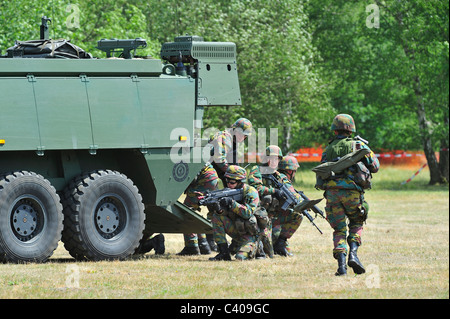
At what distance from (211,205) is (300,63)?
22321mm

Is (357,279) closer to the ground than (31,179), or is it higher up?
closer to the ground

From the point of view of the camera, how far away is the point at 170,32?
33469 millimetres

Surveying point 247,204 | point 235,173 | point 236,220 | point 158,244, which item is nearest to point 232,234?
point 236,220

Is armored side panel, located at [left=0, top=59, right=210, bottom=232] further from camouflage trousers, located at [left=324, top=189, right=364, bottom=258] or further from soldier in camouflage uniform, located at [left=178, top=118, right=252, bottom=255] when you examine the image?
camouflage trousers, located at [left=324, top=189, right=364, bottom=258]

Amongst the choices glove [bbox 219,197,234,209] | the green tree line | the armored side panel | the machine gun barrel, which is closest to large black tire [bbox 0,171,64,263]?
the armored side panel

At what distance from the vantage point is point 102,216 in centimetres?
1321

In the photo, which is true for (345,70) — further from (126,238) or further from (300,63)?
(126,238)

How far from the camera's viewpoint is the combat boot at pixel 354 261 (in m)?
11.6

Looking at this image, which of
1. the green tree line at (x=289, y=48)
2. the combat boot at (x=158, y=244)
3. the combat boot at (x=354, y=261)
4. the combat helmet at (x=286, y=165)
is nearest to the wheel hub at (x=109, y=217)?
the combat boot at (x=158, y=244)

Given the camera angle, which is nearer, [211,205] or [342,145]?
[342,145]

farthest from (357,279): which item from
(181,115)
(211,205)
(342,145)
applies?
(181,115)

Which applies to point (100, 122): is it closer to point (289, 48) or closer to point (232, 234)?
point (232, 234)

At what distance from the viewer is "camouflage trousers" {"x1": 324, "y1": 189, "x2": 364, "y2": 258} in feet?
38.5

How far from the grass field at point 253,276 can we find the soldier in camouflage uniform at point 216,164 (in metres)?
0.75
